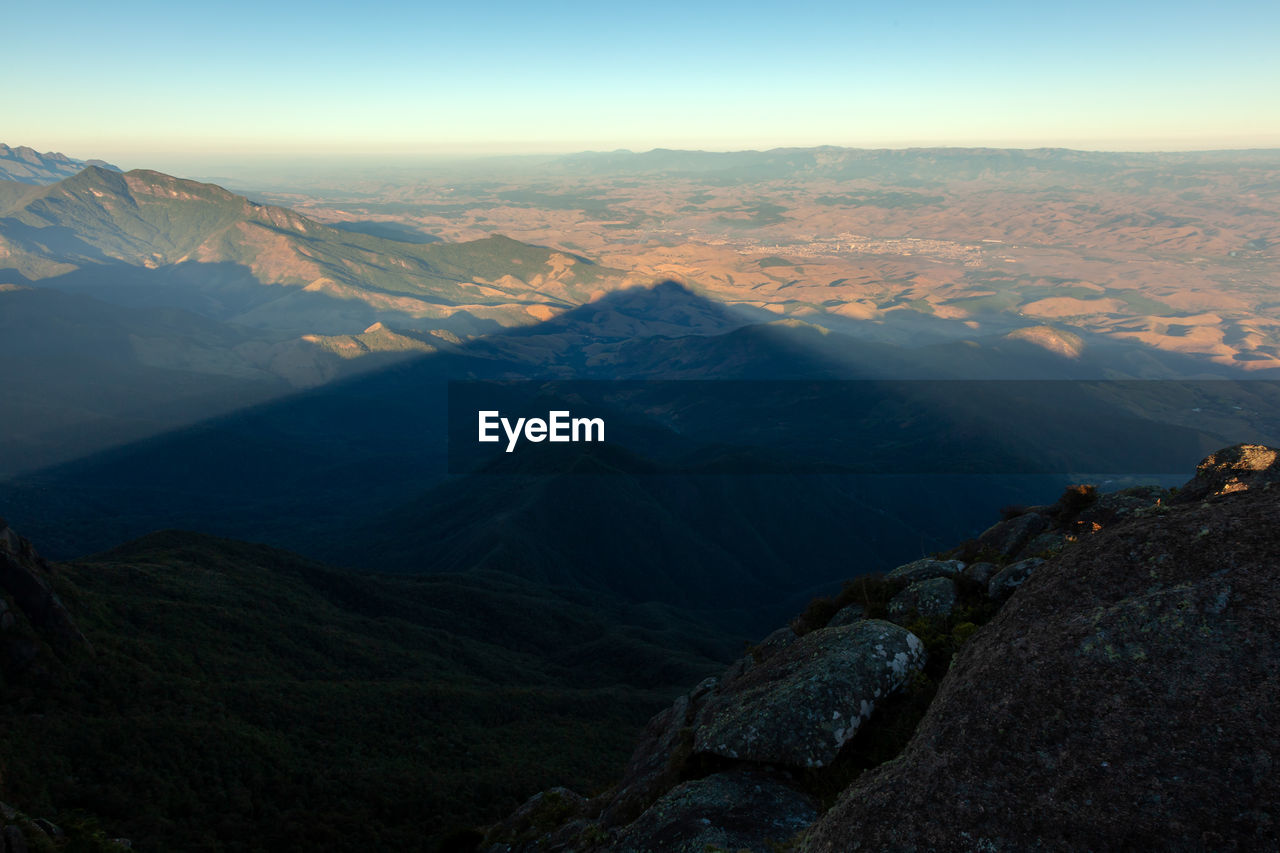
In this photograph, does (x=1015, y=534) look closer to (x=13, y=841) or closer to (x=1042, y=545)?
(x=1042, y=545)

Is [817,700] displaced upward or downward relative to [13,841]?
upward

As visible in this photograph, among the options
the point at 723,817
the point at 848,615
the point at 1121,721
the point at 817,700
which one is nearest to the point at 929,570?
the point at 848,615

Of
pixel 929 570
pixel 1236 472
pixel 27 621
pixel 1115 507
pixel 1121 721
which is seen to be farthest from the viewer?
pixel 27 621

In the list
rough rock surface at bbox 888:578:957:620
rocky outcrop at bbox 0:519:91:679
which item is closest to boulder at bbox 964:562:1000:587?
rough rock surface at bbox 888:578:957:620

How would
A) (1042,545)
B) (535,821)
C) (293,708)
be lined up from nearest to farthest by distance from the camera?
(1042,545) → (535,821) → (293,708)

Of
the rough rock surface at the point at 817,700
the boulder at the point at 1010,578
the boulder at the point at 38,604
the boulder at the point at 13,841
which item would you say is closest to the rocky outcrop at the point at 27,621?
the boulder at the point at 38,604

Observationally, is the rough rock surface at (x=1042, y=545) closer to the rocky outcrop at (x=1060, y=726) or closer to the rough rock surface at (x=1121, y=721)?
Answer: the rocky outcrop at (x=1060, y=726)

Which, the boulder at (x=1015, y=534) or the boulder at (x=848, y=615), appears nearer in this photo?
the boulder at (x=848, y=615)

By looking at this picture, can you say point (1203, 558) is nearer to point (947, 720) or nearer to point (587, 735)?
point (947, 720)
